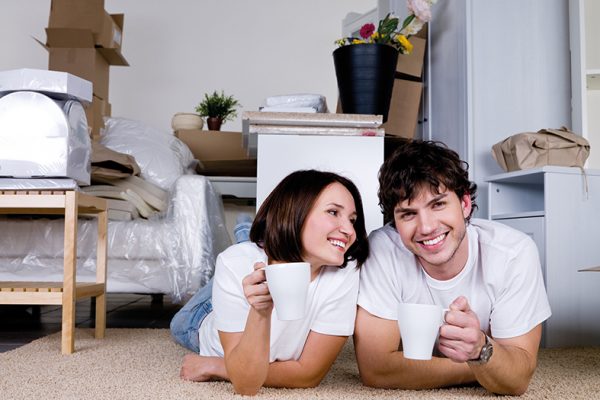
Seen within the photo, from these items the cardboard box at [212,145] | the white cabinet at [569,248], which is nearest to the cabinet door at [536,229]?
the white cabinet at [569,248]

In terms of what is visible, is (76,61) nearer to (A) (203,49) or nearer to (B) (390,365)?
(A) (203,49)

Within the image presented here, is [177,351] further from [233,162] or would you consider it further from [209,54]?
[209,54]

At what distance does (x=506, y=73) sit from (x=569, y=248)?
0.71 meters

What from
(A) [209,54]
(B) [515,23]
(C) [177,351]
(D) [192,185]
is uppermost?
(A) [209,54]

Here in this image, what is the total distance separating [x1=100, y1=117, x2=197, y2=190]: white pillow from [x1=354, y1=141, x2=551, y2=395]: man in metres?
1.58

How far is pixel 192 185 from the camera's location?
2.30 metres

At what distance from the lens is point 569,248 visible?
6.09ft

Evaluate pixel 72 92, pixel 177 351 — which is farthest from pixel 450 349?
pixel 72 92

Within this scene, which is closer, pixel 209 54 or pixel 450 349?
pixel 450 349

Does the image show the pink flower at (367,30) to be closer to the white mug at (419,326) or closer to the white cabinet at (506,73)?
the white cabinet at (506,73)

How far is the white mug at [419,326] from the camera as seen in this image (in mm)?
760

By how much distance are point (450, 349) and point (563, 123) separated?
1.65 meters

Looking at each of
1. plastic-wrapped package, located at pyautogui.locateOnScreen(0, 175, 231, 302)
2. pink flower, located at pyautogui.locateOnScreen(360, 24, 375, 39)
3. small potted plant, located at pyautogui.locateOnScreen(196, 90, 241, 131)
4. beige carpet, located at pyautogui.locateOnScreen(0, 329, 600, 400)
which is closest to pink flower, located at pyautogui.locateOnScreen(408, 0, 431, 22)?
pink flower, located at pyautogui.locateOnScreen(360, 24, 375, 39)

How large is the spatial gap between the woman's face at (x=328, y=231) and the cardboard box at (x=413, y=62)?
4.32 ft
